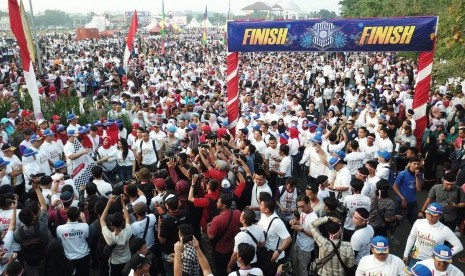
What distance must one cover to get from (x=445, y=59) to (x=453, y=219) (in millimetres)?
8435

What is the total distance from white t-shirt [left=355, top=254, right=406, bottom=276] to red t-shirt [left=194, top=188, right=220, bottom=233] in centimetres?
235

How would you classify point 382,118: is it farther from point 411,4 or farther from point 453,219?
point 411,4

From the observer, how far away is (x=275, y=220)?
16.4ft

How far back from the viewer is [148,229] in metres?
5.24

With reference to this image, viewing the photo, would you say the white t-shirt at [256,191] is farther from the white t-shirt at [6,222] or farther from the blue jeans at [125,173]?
the blue jeans at [125,173]

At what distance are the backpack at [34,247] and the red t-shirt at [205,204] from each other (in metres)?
2.00

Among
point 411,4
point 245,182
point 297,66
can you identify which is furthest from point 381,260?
point 411,4

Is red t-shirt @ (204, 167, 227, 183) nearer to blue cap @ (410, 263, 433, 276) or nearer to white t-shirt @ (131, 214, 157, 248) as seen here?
white t-shirt @ (131, 214, 157, 248)

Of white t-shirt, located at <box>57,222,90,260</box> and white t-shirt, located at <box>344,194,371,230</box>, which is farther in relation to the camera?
white t-shirt, located at <box>344,194,371,230</box>

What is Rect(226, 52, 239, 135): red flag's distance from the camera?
36.6ft

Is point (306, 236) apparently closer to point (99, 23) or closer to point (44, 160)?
point (44, 160)

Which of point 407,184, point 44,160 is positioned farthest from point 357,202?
point 44,160

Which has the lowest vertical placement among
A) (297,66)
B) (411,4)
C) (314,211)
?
(297,66)

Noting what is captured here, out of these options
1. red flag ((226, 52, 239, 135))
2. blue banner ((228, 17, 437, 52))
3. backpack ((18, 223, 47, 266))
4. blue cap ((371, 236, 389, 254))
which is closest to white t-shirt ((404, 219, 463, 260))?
blue cap ((371, 236, 389, 254))
